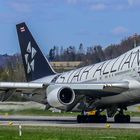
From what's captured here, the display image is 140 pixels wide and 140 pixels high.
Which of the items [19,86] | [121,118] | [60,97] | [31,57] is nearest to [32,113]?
[31,57]

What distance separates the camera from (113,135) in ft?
105

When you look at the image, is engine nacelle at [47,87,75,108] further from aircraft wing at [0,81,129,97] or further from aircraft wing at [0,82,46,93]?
aircraft wing at [0,82,46,93]

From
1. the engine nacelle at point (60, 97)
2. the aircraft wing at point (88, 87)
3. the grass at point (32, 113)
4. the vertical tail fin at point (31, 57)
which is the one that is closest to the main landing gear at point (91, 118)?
the aircraft wing at point (88, 87)

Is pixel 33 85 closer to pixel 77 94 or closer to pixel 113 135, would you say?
pixel 77 94

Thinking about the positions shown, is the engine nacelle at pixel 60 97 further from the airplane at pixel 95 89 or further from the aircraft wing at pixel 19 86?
the aircraft wing at pixel 19 86

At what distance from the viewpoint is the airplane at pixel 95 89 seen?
44.3 metres

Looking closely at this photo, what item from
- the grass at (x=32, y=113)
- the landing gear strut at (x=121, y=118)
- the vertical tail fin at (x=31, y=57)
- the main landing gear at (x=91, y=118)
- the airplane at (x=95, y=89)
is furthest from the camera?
the grass at (x=32, y=113)

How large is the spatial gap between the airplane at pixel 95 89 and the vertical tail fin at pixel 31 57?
268 centimetres

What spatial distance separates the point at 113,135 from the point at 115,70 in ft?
44.8

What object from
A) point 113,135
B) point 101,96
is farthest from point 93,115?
point 113,135

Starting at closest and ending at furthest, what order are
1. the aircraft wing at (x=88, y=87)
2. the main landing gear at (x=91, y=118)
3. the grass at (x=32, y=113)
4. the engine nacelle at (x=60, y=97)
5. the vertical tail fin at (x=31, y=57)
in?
the engine nacelle at (x=60, y=97) → the aircraft wing at (x=88, y=87) → the main landing gear at (x=91, y=118) → the vertical tail fin at (x=31, y=57) → the grass at (x=32, y=113)

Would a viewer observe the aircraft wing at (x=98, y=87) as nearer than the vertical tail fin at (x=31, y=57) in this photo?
Yes

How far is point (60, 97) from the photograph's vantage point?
4434 centimetres

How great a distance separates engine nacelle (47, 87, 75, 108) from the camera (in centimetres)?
4403
